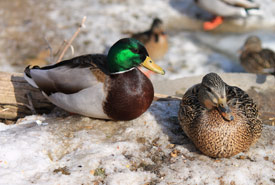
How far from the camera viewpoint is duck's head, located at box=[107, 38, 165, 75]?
329 cm

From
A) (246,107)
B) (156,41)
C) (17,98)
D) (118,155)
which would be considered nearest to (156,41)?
(156,41)

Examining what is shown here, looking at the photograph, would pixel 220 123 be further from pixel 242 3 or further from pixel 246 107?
pixel 242 3

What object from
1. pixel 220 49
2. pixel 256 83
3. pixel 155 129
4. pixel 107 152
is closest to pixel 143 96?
pixel 155 129

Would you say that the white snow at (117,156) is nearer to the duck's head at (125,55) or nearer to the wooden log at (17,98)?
the wooden log at (17,98)

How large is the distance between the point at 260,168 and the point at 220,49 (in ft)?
14.6

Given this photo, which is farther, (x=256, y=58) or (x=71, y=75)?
(x=256, y=58)

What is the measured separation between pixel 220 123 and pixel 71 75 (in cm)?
146

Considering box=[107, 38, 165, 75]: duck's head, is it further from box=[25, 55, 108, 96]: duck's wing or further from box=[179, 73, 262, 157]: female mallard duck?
box=[179, 73, 262, 157]: female mallard duck

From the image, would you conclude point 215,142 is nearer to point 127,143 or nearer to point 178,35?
point 127,143

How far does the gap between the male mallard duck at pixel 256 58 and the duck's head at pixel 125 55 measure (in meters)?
3.31

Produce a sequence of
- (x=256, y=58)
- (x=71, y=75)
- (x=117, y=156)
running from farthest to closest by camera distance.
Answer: (x=256, y=58) → (x=71, y=75) → (x=117, y=156)

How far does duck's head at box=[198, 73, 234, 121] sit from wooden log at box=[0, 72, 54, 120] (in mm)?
1854

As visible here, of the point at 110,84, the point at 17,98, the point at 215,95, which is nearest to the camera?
the point at 215,95

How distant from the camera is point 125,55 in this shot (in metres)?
3.31
